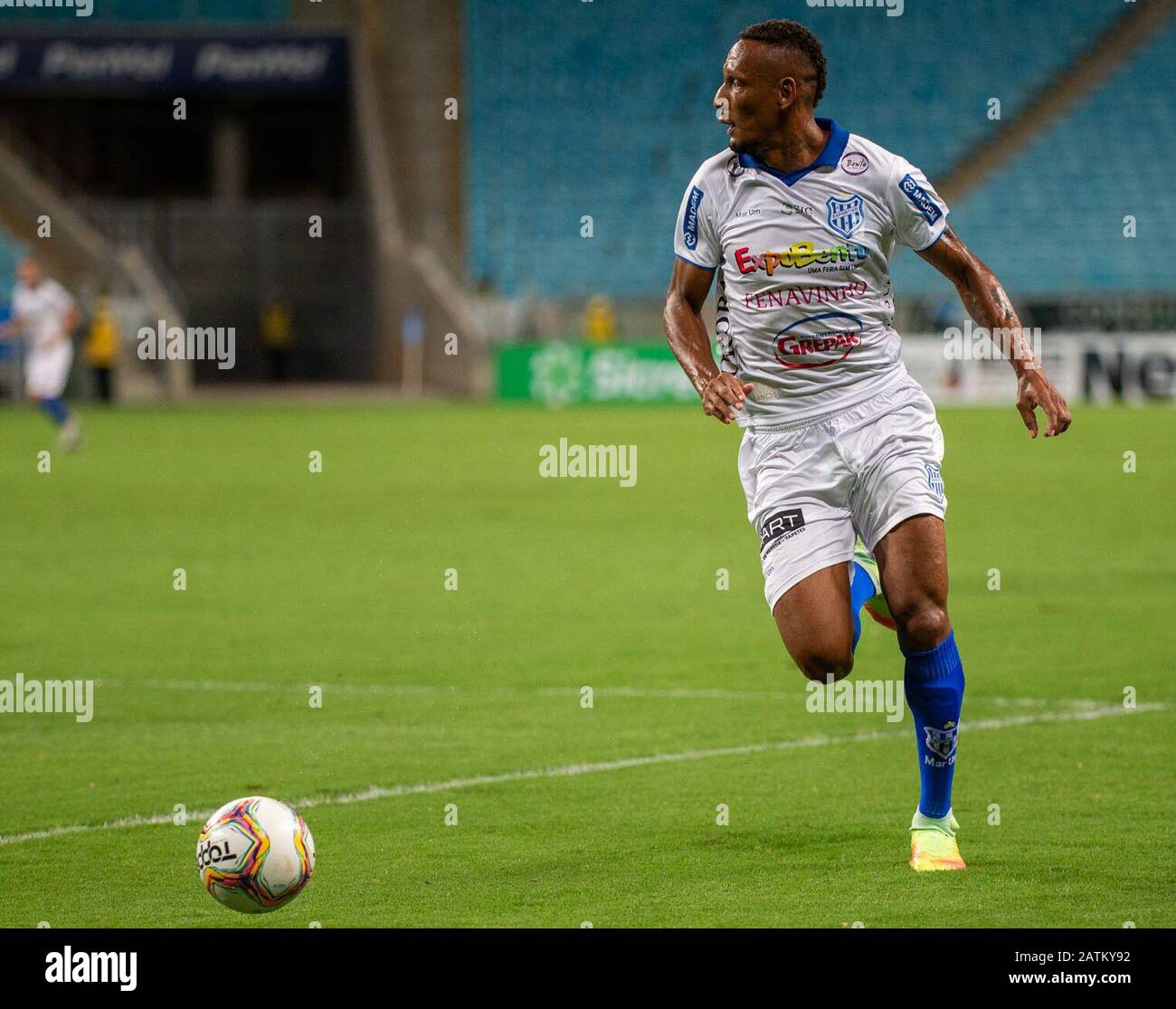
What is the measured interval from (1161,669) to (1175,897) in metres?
3.94

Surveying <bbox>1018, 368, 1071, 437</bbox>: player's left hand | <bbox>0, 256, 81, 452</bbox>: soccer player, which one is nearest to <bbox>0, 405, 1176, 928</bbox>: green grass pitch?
<bbox>1018, 368, 1071, 437</bbox>: player's left hand

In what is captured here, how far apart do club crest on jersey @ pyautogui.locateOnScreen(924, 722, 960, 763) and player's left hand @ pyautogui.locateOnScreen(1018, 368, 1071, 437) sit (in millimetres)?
901

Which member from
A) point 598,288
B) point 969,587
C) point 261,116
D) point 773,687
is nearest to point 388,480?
point 969,587

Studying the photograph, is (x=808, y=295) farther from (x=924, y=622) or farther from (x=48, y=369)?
(x=48, y=369)

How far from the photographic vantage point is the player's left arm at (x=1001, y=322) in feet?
18.1

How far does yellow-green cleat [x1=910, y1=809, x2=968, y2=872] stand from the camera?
213 inches

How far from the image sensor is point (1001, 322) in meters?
5.68

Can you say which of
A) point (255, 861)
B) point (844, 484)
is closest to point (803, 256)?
point (844, 484)

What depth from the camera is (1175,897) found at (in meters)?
5.05

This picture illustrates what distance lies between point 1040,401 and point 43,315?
22.0 m

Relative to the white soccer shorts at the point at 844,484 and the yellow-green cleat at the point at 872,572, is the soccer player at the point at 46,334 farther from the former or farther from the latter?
the white soccer shorts at the point at 844,484

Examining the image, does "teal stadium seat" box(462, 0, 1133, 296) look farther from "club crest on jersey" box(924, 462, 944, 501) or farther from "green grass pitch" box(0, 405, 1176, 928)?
"club crest on jersey" box(924, 462, 944, 501)

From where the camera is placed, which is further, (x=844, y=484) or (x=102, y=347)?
(x=102, y=347)

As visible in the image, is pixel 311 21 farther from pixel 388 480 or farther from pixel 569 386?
pixel 388 480
